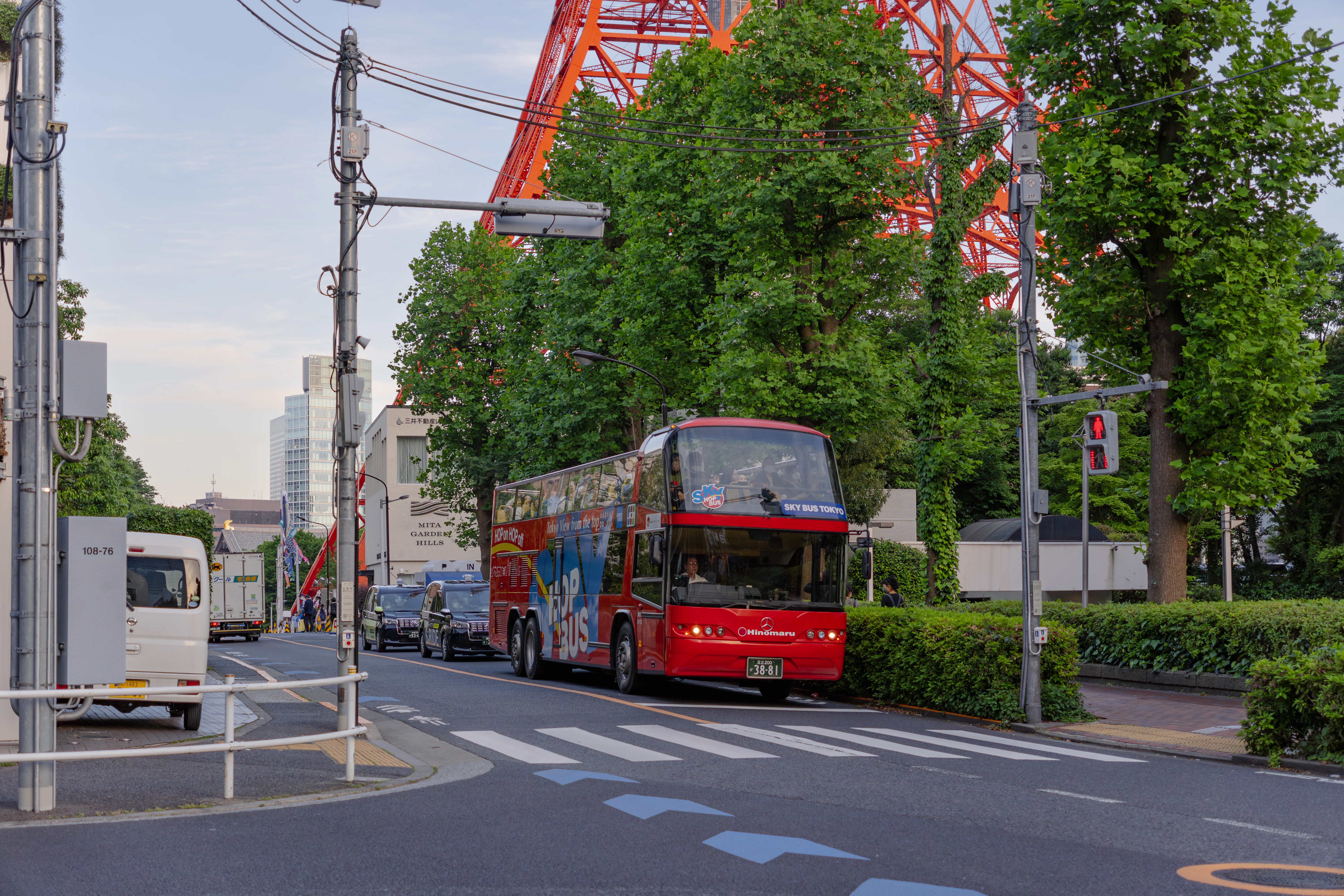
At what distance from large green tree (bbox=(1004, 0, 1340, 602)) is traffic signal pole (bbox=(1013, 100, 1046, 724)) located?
548 cm

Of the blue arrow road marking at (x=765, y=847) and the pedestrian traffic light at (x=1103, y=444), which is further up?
the pedestrian traffic light at (x=1103, y=444)

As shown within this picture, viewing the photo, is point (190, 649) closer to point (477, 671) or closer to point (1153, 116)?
point (477, 671)

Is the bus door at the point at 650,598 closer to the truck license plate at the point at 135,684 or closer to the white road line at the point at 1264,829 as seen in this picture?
the truck license plate at the point at 135,684

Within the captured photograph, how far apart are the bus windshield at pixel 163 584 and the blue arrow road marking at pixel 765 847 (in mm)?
9694

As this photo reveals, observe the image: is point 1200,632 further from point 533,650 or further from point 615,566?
point 533,650

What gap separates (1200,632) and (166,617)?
15.2 m

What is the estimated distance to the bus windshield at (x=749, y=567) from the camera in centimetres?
1864

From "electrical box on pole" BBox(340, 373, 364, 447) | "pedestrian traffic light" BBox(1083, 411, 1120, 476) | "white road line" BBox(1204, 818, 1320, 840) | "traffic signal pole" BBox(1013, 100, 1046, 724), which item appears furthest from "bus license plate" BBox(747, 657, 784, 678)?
"white road line" BBox(1204, 818, 1320, 840)

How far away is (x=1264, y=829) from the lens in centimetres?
880

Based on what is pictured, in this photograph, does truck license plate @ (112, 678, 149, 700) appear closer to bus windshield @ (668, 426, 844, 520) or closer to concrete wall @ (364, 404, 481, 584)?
bus windshield @ (668, 426, 844, 520)

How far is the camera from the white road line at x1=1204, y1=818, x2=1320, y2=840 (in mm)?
8500

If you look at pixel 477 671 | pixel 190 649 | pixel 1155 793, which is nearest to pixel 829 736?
pixel 1155 793

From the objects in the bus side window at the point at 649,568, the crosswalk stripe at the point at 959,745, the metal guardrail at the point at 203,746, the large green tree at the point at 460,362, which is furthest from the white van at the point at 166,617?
the large green tree at the point at 460,362

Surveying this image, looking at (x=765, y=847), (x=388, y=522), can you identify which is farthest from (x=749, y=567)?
(x=388, y=522)
